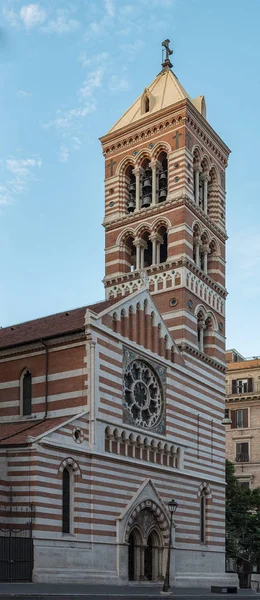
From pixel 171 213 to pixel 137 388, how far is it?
41.7ft

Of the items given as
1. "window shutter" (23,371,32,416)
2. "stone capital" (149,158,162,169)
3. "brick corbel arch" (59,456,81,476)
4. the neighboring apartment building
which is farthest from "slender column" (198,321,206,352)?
the neighboring apartment building

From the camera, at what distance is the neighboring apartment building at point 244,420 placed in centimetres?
6706

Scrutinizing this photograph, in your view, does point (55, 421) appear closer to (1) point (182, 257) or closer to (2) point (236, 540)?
(1) point (182, 257)

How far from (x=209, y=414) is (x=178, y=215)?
1154cm

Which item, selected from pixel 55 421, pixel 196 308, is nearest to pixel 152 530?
pixel 55 421

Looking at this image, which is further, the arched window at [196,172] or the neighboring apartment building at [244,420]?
the neighboring apartment building at [244,420]

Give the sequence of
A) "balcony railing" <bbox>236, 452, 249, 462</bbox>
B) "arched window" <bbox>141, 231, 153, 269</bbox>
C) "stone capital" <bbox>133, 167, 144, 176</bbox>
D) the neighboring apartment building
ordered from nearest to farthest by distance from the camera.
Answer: "arched window" <bbox>141, 231, 153, 269</bbox> < "stone capital" <bbox>133, 167, 144, 176</bbox> < the neighboring apartment building < "balcony railing" <bbox>236, 452, 249, 462</bbox>

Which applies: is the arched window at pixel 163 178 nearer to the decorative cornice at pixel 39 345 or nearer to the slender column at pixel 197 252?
the slender column at pixel 197 252

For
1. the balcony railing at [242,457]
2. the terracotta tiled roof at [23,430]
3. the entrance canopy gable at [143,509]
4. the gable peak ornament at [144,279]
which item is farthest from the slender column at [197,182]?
the balcony railing at [242,457]

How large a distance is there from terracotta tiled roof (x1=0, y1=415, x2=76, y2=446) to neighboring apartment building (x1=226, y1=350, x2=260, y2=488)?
32.7m

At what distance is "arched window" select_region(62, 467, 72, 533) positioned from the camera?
113 feet

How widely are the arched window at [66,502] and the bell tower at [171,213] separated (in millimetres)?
13181

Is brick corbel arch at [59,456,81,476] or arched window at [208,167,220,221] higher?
arched window at [208,167,220,221]

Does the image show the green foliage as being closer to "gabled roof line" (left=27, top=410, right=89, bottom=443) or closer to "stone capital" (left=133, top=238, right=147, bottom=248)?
"stone capital" (left=133, top=238, right=147, bottom=248)
